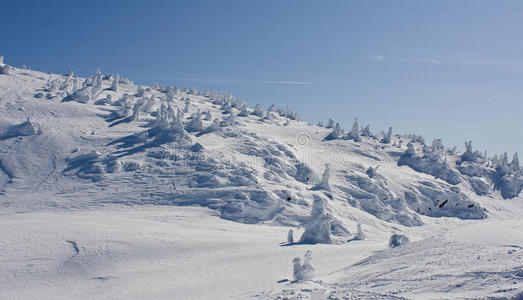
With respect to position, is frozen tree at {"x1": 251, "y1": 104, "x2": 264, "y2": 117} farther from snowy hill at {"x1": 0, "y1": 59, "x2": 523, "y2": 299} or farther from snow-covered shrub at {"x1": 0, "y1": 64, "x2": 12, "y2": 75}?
snow-covered shrub at {"x1": 0, "y1": 64, "x2": 12, "y2": 75}

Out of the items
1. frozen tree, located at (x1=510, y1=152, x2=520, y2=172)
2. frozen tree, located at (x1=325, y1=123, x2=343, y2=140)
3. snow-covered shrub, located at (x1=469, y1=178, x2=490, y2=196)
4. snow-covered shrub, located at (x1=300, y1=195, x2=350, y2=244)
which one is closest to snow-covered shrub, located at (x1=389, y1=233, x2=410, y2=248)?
snow-covered shrub, located at (x1=300, y1=195, x2=350, y2=244)

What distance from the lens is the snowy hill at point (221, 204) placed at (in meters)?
22.5

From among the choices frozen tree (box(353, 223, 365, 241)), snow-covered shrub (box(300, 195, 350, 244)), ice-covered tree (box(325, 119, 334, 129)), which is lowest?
frozen tree (box(353, 223, 365, 241))

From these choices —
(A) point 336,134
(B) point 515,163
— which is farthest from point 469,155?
(A) point 336,134

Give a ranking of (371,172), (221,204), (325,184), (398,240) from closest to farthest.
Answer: (398,240) → (221,204) → (325,184) → (371,172)

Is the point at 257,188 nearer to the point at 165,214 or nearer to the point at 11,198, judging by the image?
the point at 165,214

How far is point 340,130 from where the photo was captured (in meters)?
93.6

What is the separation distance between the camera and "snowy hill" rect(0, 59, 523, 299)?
22.5 m

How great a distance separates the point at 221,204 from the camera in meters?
48.1

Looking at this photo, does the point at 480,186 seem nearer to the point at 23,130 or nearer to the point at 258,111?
the point at 258,111

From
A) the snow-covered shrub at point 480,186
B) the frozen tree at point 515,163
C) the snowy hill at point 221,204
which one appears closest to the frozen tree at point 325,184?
the snowy hill at point 221,204

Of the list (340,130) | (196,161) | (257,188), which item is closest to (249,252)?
(257,188)

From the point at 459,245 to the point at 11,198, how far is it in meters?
49.0

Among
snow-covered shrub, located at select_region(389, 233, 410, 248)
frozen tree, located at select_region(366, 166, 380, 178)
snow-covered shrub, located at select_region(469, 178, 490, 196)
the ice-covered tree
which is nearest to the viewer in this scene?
snow-covered shrub, located at select_region(389, 233, 410, 248)
